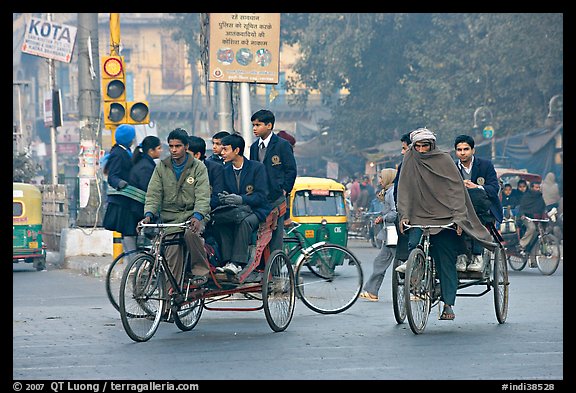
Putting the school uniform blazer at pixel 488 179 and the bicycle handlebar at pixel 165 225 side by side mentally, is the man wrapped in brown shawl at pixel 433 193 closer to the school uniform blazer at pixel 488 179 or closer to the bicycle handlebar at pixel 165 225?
→ the school uniform blazer at pixel 488 179

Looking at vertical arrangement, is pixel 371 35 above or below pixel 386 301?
above

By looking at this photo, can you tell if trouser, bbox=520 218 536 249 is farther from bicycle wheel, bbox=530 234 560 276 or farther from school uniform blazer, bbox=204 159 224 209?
school uniform blazer, bbox=204 159 224 209

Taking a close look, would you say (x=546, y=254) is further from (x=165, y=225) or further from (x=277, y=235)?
(x=165, y=225)

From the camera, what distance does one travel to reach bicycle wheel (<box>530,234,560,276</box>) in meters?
19.3

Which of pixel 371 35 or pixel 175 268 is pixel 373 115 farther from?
pixel 175 268

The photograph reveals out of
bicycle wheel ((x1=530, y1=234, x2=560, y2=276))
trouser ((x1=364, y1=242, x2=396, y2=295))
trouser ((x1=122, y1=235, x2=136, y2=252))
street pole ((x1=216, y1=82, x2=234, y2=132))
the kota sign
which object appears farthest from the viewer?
street pole ((x1=216, y1=82, x2=234, y2=132))

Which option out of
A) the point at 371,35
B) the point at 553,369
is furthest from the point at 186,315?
the point at 371,35

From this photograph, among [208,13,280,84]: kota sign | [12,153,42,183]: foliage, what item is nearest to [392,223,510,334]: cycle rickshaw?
[208,13,280,84]: kota sign

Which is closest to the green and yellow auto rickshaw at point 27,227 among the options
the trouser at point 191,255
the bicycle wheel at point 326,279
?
the bicycle wheel at point 326,279

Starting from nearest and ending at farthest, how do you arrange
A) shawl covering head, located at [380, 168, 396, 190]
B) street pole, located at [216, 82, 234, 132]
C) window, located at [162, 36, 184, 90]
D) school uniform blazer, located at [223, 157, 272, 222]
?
school uniform blazer, located at [223, 157, 272, 222]
shawl covering head, located at [380, 168, 396, 190]
street pole, located at [216, 82, 234, 132]
window, located at [162, 36, 184, 90]

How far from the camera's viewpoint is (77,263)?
2070cm

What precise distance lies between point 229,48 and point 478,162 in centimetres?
602

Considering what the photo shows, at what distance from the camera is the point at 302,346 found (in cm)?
953

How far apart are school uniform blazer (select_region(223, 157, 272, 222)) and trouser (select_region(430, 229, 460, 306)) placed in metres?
1.54
